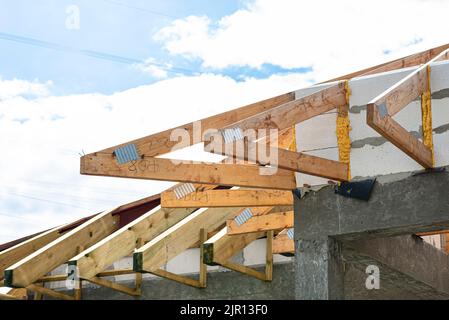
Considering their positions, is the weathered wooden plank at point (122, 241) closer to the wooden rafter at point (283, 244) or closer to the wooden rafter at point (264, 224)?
the wooden rafter at point (283, 244)

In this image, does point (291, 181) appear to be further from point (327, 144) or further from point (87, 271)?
point (87, 271)

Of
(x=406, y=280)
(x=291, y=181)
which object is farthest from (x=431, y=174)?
(x=406, y=280)

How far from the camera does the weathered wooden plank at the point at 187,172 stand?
21.4 ft

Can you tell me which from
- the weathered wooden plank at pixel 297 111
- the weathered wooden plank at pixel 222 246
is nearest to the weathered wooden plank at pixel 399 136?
the weathered wooden plank at pixel 297 111

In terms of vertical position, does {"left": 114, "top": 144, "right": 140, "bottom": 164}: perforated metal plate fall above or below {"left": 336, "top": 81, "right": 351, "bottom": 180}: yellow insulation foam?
below

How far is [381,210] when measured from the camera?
297 inches

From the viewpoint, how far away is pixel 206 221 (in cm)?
1141

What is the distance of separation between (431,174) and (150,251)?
164 inches

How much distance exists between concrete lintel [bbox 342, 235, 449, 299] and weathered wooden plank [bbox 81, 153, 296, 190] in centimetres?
103

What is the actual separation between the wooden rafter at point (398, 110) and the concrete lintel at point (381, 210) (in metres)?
0.26

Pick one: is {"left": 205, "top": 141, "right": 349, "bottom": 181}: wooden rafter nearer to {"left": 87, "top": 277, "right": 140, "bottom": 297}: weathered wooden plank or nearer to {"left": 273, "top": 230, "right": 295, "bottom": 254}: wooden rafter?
{"left": 273, "top": 230, "right": 295, "bottom": 254}: wooden rafter

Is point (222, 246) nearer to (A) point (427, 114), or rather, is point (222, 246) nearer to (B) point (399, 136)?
(A) point (427, 114)

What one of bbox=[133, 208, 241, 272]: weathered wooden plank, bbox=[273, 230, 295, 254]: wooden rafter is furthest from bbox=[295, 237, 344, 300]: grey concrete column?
bbox=[133, 208, 241, 272]: weathered wooden plank

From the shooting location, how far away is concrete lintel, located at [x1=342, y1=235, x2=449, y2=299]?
8305 mm
